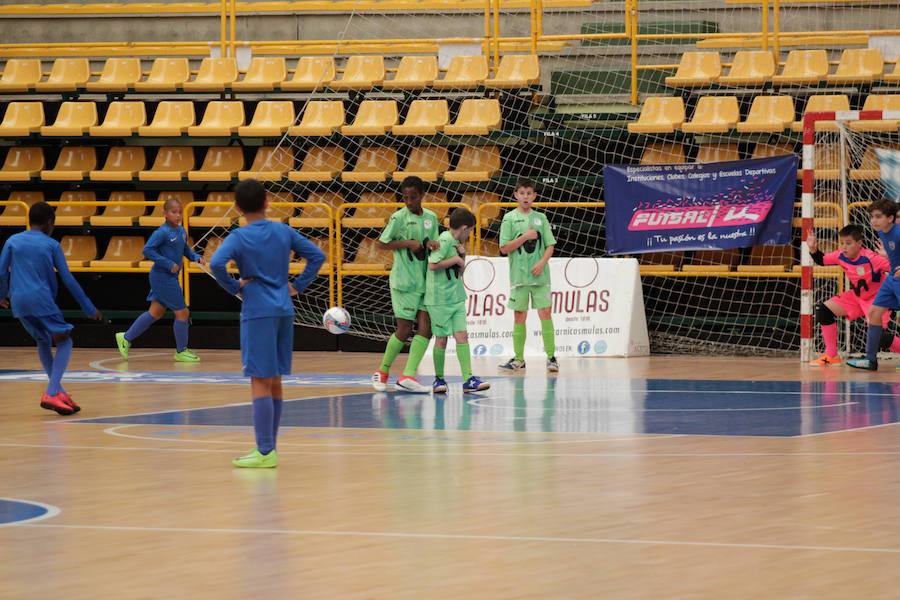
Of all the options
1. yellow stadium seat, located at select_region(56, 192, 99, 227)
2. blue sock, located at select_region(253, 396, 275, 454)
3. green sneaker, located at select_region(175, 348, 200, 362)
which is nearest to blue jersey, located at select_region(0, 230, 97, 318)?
blue sock, located at select_region(253, 396, 275, 454)

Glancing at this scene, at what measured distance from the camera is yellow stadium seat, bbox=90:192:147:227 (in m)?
19.7

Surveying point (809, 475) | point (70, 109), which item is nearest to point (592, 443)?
point (809, 475)

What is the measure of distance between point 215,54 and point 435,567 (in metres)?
17.2

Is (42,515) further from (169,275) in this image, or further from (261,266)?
(169,275)

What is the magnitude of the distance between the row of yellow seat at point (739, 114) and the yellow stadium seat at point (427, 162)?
2.63 metres

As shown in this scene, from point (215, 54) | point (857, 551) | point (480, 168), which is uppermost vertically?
point (215, 54)

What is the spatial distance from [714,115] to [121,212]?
8.37 m

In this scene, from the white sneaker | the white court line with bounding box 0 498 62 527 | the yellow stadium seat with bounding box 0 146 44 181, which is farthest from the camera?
the yellow stadium seat with bounding box 0 146 44 181

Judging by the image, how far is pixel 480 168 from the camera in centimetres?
1912

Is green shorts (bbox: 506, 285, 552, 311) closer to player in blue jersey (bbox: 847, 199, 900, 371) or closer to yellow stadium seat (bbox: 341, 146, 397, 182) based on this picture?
player in blue jersey (bbox: 847, 199, 900, 371)

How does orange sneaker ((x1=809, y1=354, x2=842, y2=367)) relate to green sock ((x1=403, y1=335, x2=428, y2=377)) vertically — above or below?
below

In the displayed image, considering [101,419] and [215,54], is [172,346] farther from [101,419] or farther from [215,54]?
[101,419]

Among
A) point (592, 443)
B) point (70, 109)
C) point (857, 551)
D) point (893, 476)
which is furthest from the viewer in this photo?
point (70, 109)

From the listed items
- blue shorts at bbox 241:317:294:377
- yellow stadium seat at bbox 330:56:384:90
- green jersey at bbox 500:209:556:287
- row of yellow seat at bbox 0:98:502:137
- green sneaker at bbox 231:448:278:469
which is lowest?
green sneaker at bbox 231:448:278:469
